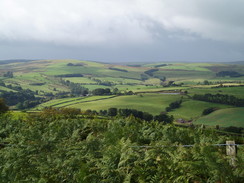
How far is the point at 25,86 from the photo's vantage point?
190375 mm

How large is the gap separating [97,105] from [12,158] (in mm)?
83357

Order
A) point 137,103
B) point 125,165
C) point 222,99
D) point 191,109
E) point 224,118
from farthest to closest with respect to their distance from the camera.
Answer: point 137,103
point 222,99
point 191,109
point 224,118
point 125,165

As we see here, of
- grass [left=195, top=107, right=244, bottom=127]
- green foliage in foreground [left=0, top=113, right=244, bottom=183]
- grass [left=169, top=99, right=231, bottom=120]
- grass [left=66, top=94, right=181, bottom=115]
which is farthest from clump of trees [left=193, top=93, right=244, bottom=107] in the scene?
green foliage in foreground [left=0, top=113, right=244, bottom=183]

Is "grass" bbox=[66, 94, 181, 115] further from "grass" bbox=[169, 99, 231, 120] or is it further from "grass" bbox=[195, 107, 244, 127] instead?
"grass" bbox=[195, 107, 244, 127]

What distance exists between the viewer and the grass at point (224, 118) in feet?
228

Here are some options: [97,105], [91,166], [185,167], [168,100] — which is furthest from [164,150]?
[168,100]

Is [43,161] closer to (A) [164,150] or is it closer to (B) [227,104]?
(A) [164,150]

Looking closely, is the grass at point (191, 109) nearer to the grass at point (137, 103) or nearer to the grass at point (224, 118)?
the grass at point (224, 118)

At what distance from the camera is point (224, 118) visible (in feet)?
244

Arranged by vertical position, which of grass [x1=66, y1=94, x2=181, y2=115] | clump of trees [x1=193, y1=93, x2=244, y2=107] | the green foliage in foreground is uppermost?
the green foliage in foreground

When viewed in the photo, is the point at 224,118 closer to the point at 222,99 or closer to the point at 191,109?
the point at 191,109

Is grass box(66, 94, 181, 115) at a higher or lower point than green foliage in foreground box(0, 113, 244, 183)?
lower

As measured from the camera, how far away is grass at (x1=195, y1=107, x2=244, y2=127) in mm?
69562

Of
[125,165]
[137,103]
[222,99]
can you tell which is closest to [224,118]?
[222,99]
